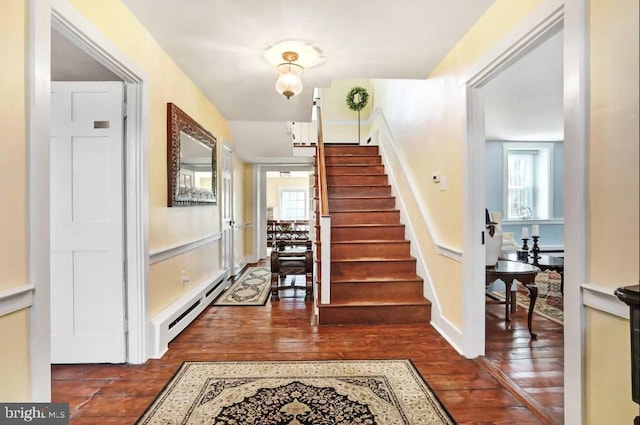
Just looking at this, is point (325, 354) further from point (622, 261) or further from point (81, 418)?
point (622, 261)

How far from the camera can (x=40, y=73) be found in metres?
1.34

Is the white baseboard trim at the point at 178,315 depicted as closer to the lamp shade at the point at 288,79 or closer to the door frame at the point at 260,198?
the lamp shade at the point at 288,79

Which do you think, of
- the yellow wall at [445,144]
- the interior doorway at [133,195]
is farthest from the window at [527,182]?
the interior doorway at [133,195]

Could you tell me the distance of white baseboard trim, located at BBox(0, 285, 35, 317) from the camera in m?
1.19

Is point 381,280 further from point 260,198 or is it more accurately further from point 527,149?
point 527,149

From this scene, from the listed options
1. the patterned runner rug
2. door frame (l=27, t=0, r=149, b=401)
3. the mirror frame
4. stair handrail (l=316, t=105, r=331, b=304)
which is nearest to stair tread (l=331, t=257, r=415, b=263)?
stair handrail (l=316, t=105, r=331, b=304)

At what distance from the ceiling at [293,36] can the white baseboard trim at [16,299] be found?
1.44 meters

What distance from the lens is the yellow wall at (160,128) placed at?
1926mm

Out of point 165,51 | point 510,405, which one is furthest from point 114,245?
point 510,405

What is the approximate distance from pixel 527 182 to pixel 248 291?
5.90m

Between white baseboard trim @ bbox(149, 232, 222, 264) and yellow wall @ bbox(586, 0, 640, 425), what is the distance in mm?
2515

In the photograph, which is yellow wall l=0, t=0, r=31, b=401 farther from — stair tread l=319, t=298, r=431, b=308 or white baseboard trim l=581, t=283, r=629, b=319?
white baseboard trim l=581, t=283, r=629, b=319

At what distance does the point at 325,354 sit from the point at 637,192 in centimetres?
199

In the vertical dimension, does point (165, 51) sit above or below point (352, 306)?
above
